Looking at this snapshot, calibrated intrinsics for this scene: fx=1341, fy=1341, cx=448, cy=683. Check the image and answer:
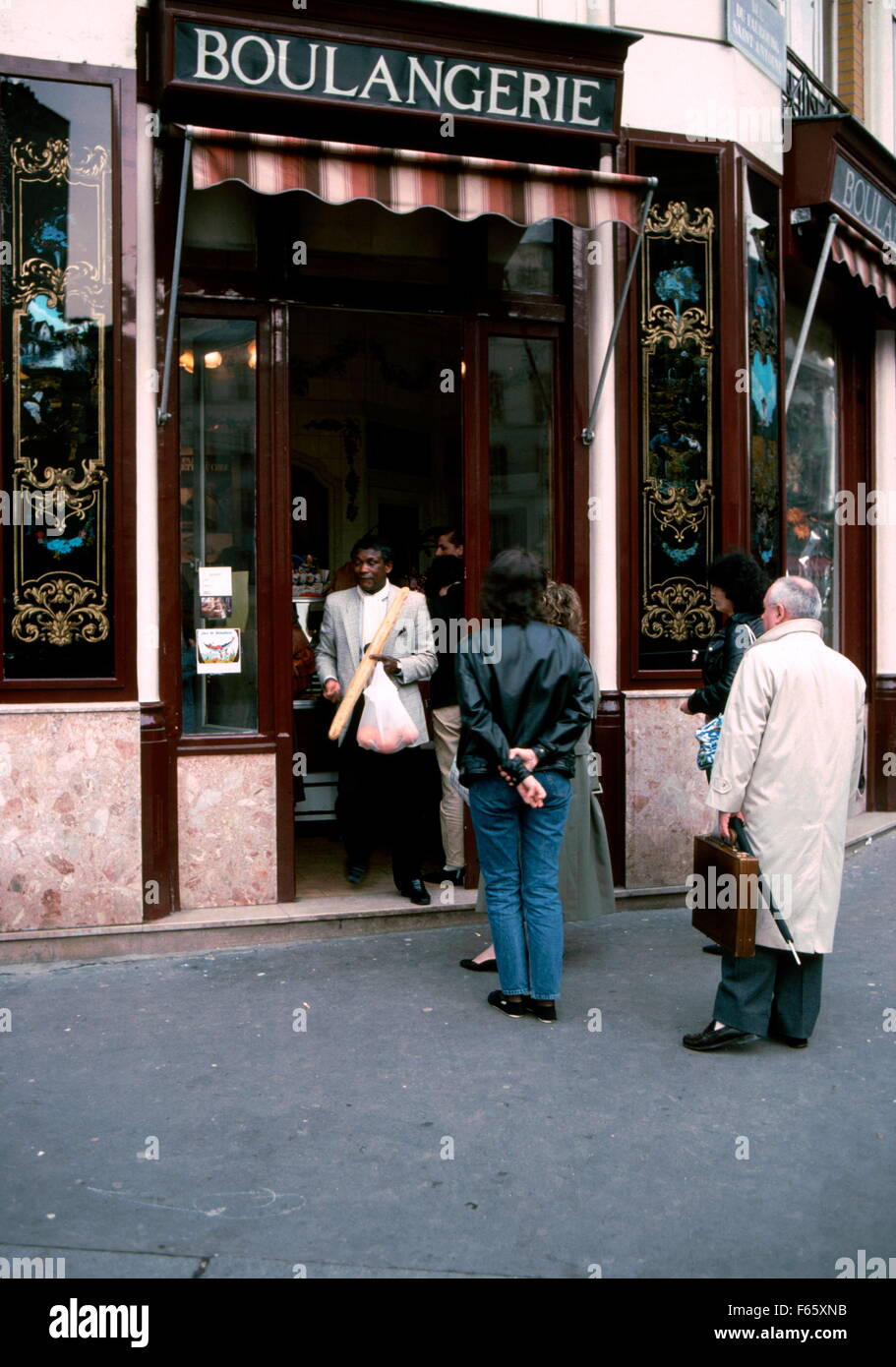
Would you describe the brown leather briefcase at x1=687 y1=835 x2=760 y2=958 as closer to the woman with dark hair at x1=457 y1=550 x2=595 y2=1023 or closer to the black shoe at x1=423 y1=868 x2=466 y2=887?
the woman with dark hair at x1=457 y1=550 x2=595 y2=1023

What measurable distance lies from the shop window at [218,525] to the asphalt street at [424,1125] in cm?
140

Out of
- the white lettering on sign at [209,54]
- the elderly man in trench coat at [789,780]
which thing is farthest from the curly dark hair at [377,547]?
the elderly man in trench coat at [789,780]

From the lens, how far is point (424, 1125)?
172 inches

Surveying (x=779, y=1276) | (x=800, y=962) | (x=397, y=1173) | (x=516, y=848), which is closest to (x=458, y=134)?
(x=516, y=848)

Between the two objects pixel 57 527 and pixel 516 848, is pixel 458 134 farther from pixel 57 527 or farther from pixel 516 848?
pixel 516 848

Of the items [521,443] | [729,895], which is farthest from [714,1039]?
[521,443]

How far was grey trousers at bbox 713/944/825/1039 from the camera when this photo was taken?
500 centimetres

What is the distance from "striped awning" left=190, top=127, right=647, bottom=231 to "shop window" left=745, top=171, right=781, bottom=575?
142 centimetres

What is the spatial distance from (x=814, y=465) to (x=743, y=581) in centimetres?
457

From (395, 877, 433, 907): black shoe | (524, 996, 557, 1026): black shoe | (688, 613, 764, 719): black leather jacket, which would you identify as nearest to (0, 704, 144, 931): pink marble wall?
(395, 877, 433, 907): black shoe

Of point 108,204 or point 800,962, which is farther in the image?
point 108,204

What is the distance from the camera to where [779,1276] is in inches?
134

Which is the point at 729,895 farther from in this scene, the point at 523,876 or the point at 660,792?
the point at 660,792
